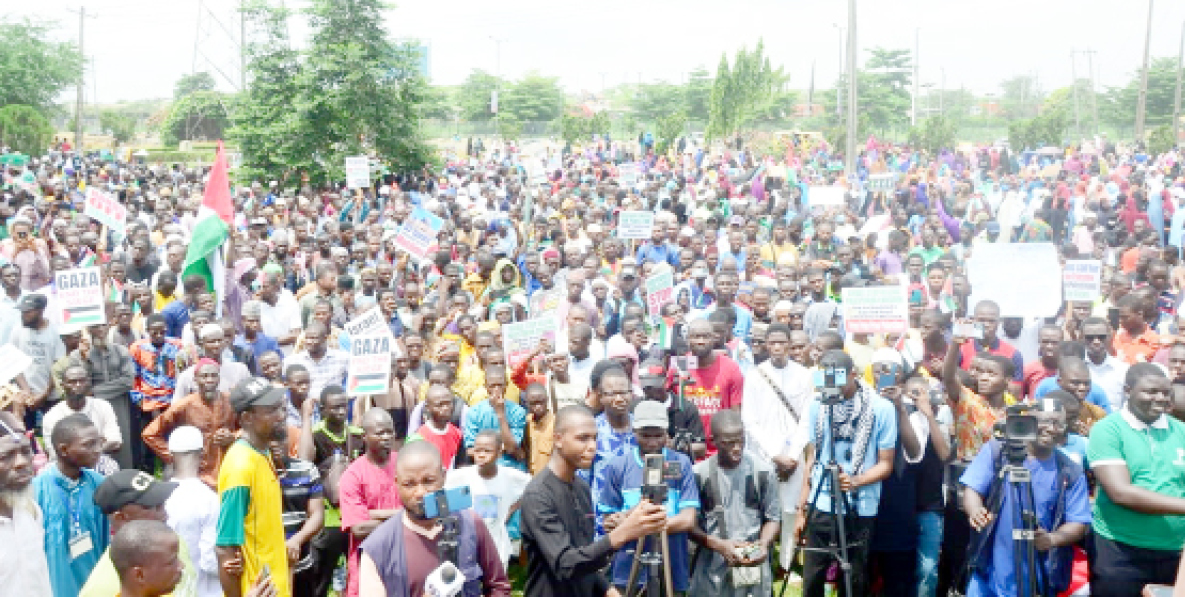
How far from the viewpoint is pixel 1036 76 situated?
447ft

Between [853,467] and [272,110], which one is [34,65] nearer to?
[272,110]

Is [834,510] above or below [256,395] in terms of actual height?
below

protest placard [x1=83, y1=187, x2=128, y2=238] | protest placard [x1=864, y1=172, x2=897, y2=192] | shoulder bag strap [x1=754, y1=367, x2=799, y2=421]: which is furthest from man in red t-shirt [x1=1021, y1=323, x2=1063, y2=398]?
protest placard [x1=864, y1=172, x2=897, y2=192]

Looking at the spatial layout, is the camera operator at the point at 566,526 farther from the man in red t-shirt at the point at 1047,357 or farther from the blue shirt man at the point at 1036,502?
the man in red t-shirt at the point at 1047,357

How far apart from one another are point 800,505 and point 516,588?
7.79 feet

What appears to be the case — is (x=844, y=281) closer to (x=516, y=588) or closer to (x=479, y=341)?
(x=479, y=341)

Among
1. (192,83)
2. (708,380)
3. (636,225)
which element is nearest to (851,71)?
(636,225)

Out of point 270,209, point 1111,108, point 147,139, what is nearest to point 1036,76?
point 1111,108

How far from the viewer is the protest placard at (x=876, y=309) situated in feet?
29.2

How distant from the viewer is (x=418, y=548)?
4453 mm

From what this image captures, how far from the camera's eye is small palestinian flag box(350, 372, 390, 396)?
814 cm

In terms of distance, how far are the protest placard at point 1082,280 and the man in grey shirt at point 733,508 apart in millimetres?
5143

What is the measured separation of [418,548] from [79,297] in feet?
19.1

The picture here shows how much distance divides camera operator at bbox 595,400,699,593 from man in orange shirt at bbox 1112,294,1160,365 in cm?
480
